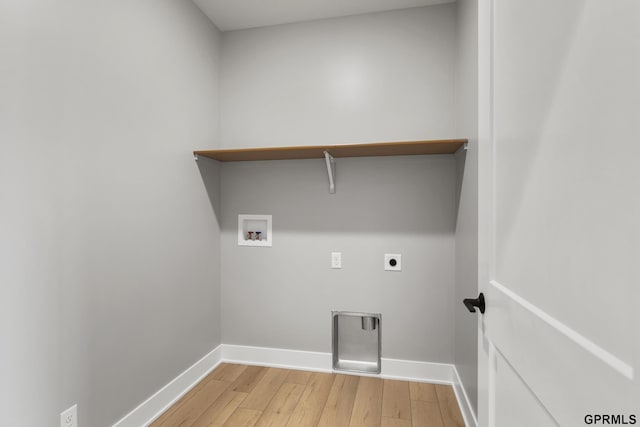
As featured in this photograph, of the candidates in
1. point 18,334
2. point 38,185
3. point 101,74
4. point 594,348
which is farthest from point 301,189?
point 594,348

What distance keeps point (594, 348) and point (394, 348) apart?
1.83m

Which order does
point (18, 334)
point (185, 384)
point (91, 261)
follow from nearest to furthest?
point (18, 334), point (91, 261), point (185, 384)

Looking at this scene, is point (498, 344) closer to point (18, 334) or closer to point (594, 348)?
point (594, 348)

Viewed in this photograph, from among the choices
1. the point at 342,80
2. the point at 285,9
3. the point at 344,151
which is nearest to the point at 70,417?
the point at 344,151

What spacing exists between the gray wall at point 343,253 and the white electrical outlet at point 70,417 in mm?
1141

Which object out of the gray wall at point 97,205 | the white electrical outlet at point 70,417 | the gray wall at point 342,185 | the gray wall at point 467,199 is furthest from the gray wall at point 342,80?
the white electrical outlet at point 70,417

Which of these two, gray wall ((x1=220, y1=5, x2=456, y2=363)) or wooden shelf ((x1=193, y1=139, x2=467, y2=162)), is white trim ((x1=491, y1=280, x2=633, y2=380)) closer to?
wooden shelf ((x1=193, y1=139, x2=467, y2=162))

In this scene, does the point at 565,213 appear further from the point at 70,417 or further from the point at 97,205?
the point at 70,417

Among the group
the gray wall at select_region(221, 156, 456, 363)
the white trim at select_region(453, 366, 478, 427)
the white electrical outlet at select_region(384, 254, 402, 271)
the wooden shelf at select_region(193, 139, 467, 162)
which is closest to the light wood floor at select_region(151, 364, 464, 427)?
the white trim at select_region(453, 366, 478, 427)

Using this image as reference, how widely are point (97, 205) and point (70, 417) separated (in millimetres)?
867

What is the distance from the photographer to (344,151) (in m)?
1.95

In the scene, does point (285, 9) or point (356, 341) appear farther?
point (356, 341)

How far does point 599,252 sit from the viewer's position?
1.48ft

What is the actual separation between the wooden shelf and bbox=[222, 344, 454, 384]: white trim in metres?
1.40
